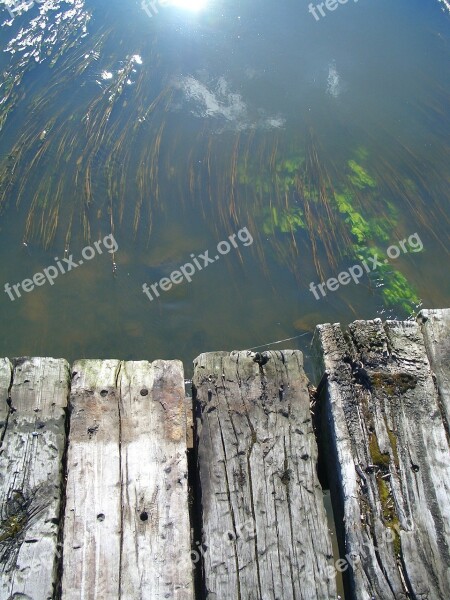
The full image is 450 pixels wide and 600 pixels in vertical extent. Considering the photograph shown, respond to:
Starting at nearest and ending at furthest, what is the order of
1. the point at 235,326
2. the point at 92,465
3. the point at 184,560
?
the point at 184,560, the point at 92,465, the point at 235,326

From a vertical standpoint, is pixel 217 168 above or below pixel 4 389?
above

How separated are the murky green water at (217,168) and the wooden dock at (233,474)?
2686mm

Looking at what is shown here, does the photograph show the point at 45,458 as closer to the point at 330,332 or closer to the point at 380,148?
the point at 330,332

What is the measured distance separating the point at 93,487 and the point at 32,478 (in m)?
0.25

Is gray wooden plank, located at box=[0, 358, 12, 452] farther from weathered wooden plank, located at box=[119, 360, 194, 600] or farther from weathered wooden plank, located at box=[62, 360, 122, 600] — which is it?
weathered wooden plank, located at box=[119, 360, 194, 600]

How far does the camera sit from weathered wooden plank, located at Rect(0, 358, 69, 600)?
2340 mm

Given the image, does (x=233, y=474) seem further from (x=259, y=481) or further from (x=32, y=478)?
(x=32, y=478)

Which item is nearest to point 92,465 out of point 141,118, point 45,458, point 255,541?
point 45,458

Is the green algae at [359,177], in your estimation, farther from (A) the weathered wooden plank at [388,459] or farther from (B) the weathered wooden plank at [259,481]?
(B) the weathered wooden plank at [259,481]

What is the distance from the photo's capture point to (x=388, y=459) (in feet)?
8.44

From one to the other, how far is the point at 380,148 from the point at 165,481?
5273mm

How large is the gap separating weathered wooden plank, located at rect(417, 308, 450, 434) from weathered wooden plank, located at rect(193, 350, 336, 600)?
587 mm

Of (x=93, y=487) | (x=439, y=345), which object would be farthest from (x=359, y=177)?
(x=93, y=487)

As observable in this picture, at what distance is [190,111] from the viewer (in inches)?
275
